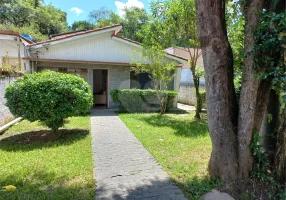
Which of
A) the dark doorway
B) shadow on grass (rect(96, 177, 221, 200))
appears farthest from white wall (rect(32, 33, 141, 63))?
shadow on grass (rect(96, 177, 221, 200))

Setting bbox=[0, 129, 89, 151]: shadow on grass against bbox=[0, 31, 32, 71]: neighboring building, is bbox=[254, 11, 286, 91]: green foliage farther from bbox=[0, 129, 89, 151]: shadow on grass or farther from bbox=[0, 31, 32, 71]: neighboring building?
bbox=[0, 31, 32, 71]: neighboring building

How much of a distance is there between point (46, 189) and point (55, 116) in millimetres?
2846

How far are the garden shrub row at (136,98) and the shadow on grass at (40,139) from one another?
4.45m

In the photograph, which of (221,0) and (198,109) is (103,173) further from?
(198,109)

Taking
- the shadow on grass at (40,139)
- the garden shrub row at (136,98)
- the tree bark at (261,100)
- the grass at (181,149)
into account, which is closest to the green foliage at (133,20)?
the garden shrub row at (136,98)

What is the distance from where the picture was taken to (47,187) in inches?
138

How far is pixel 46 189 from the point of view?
11.3ft

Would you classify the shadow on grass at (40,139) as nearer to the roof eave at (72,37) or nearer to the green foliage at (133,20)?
the roof eave at (72,37)

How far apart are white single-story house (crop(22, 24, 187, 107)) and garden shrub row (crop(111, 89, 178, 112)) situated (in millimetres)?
1388

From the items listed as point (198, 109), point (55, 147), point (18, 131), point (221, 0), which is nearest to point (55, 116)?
point (55, 147)

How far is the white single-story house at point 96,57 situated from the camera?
1131 cm

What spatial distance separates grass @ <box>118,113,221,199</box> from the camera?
3695mm

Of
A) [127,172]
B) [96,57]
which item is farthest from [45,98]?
[96,57]

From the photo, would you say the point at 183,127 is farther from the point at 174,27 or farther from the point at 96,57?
the point at 96,57
